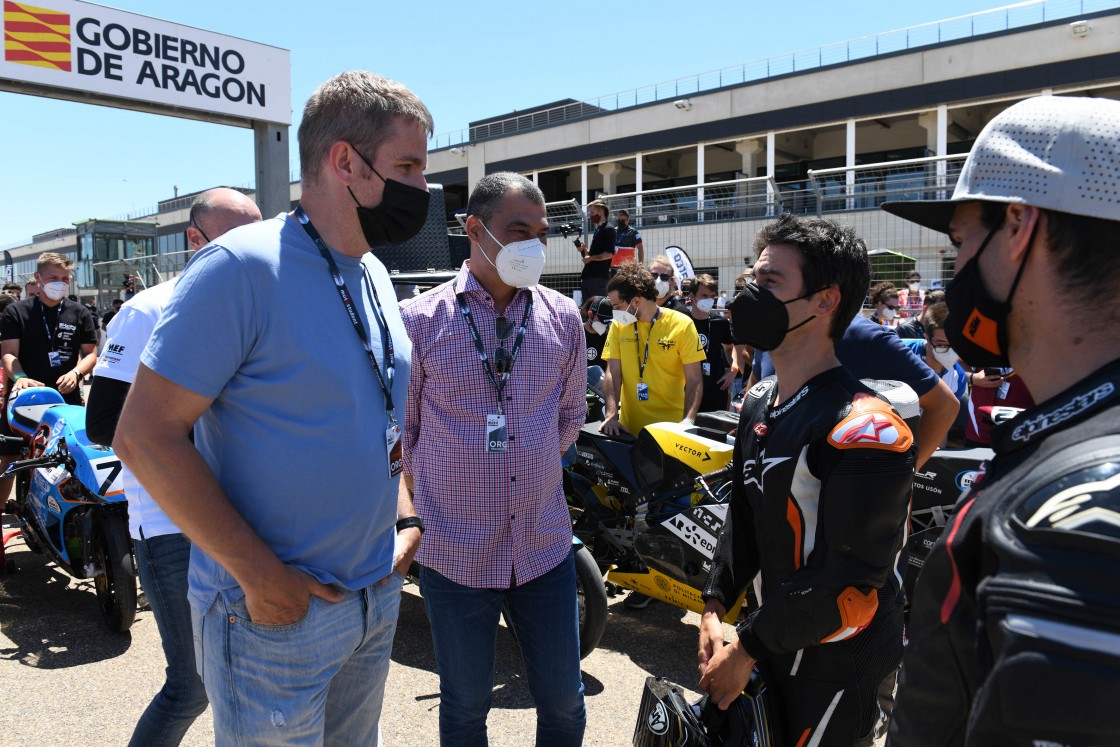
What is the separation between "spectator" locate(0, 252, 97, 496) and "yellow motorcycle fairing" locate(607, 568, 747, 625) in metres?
5.00

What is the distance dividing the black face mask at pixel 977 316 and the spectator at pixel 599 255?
8398mm

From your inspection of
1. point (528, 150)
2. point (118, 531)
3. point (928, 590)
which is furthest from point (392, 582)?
point (528, 150)

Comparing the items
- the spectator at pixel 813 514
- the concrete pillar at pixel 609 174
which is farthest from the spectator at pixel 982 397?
the concrete pillar at pixel 609 174

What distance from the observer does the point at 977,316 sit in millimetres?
1214

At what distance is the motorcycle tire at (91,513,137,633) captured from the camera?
449 centimetres

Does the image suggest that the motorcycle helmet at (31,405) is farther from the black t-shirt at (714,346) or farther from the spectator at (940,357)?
the spectator at (940,357)

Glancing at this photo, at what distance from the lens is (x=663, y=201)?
19.4 meters

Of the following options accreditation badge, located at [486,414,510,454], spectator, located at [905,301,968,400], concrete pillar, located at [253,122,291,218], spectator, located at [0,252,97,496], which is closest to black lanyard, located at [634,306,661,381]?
spectator, located at [905,301,968,400]

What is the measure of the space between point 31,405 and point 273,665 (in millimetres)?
4913

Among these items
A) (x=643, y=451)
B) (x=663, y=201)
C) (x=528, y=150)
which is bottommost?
(x=643, y=451)

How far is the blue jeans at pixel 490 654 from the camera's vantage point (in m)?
2.55

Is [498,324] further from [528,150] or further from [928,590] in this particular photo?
[528,150]

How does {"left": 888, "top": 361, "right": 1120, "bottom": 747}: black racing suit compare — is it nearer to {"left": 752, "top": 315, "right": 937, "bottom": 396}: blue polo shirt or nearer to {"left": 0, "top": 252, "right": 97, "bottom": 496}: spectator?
{"left": 752, "top": 315, "right": 937, "bottom": 396}: blue polo shirt

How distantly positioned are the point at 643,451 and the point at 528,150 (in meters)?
36.2
